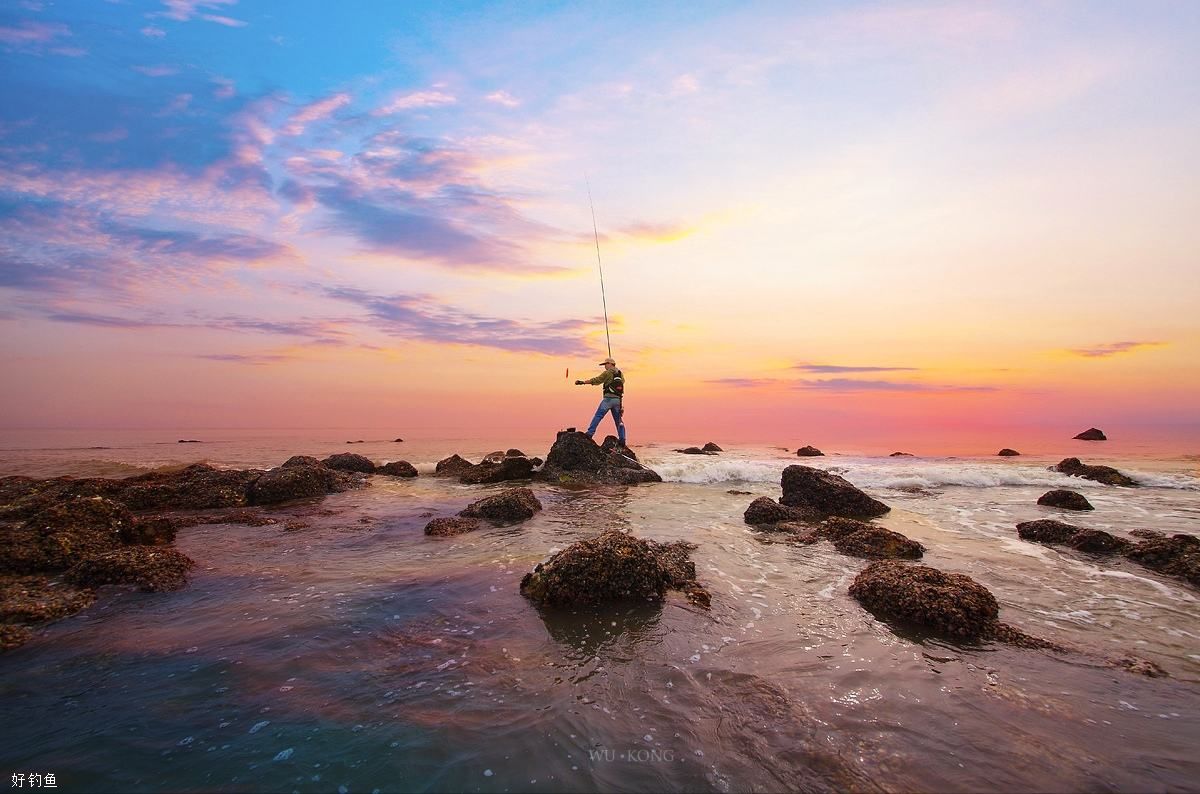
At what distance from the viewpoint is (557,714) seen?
4.11 meters

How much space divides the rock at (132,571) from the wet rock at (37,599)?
0.74 feet

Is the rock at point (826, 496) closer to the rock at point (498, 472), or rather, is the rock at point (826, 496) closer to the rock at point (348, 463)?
the rock at point (498, 472)

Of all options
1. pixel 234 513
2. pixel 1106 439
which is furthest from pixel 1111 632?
pixel 1106 439

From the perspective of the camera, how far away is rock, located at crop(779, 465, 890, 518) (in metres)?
13.4

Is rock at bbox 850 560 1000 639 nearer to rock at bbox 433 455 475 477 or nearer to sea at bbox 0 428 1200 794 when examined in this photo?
sea at bbox 0 428 1200 794

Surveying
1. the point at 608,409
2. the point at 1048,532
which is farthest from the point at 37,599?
the point at 608,409

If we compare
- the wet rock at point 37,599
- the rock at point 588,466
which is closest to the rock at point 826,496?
the rock at point 588,466

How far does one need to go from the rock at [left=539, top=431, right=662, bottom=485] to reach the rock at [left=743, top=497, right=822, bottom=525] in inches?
299

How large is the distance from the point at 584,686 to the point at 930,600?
179 inches

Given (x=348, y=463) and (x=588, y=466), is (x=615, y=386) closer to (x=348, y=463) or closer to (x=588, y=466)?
(x=588, y=466)

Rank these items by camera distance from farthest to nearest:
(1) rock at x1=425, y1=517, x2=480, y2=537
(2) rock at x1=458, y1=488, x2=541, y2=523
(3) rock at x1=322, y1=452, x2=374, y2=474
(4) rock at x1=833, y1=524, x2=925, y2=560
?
(3) rock at x1=322, y1=452, x2=374, y2=474 → (2) rock at x1=458, y1=488, x2=541, y2=523 → (1) rock at x1=425, y1=517, x2=480, y2=537 → (4) rock at x1=833, y1=524, x2=925, y2=560

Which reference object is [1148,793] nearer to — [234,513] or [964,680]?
[964,680]

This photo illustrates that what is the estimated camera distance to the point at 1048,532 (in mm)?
10680

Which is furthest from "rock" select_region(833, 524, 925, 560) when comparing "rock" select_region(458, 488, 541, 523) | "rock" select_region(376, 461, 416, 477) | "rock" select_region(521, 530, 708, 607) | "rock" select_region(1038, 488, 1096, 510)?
"rock" select_region(376, 461, 416, 477)
